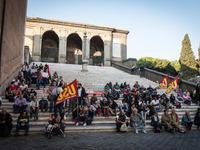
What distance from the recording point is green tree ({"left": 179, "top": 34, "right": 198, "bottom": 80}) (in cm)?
3328

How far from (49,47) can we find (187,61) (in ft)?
95.6

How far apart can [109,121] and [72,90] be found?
8.99 ft

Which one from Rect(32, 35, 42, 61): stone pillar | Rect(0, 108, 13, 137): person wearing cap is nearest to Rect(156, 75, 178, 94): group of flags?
Rect(0, 108, 13, 137): person wearing cap

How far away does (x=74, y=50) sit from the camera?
35375mm

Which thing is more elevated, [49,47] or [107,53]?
[49,47]

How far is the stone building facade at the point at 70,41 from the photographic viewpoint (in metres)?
28.7

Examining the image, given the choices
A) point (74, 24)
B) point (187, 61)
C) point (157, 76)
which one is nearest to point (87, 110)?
point (157, 76)

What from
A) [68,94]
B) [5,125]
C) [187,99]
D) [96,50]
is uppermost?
[96,50]

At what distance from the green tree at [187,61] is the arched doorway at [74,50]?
22.1m

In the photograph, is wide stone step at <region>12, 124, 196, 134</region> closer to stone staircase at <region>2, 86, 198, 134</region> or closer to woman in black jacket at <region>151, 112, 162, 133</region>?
stone staircase at <region>2, 86, 198, 134</region>

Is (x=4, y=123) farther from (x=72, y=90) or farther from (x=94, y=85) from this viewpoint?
(x=94, y=85)

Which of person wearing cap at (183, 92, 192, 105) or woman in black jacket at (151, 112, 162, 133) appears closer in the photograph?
woman in black jacket at (151, 112, 162, 133)

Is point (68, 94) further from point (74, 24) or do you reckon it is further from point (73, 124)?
point (74, 24)

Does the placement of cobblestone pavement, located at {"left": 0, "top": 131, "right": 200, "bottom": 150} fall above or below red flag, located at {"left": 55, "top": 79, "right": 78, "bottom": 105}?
below
